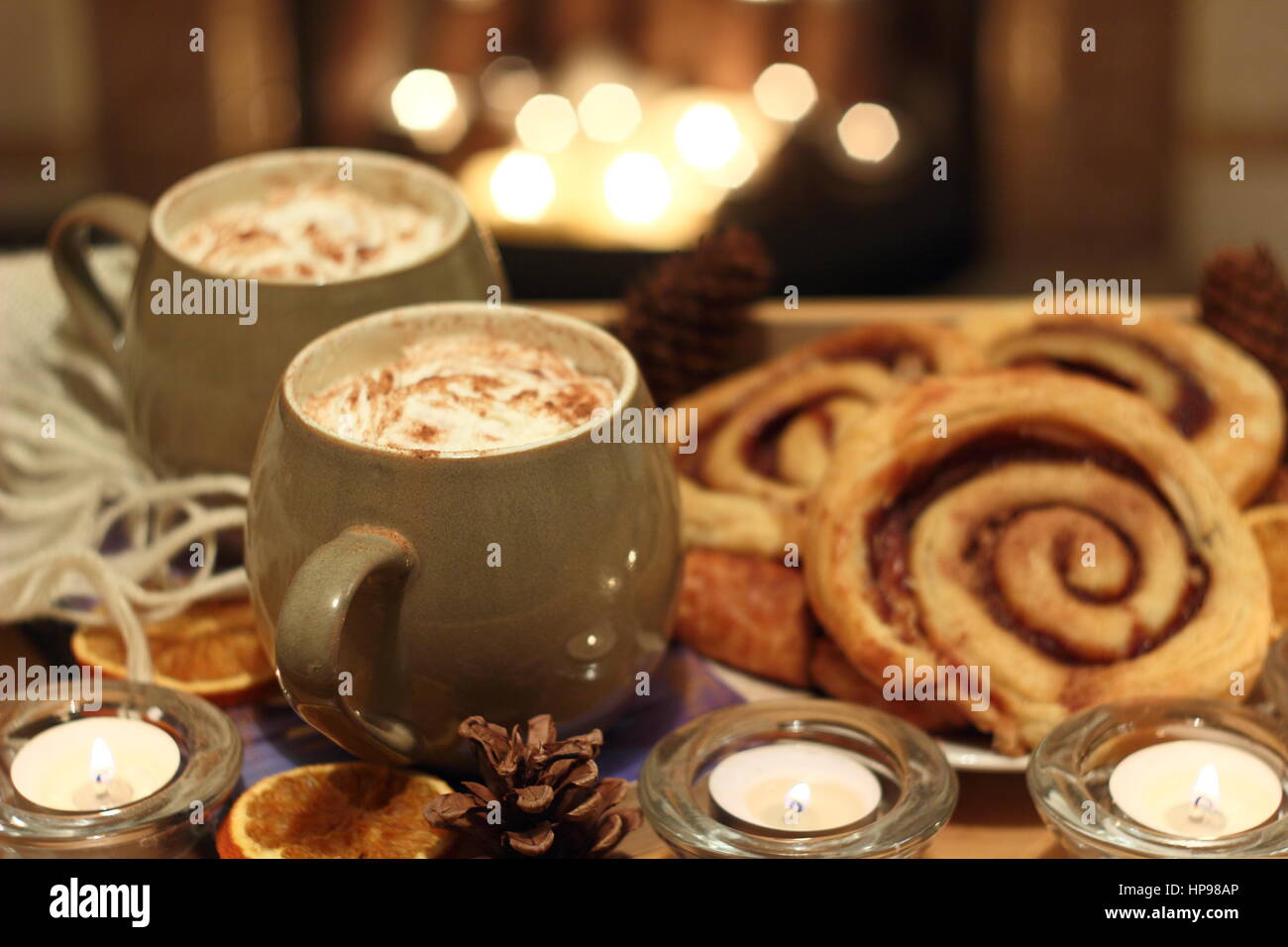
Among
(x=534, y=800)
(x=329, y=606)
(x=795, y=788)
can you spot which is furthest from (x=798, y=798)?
(x=329, y=606)

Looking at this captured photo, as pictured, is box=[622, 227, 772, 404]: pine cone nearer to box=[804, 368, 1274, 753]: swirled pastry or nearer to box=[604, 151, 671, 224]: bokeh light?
box=[804, 368, 1274, 753]: swirled pastry

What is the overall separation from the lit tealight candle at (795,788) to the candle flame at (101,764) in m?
0.27

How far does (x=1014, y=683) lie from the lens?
0.72m

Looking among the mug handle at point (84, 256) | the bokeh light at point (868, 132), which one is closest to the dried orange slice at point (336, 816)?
the mug handle at point (84, 256)

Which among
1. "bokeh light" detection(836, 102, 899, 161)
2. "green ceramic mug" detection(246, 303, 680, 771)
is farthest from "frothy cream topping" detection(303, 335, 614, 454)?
"bokeh light" detection(836, 102, 899, 161)

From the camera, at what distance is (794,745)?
71 cm

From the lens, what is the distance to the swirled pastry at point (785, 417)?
0.85 metres

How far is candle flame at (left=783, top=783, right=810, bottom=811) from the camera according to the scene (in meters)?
0.67

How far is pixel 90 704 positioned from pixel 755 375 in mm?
447

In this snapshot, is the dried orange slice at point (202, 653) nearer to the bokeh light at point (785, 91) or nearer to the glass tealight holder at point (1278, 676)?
the glass tealight holder at point (1278, 676)

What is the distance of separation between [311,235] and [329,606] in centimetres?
33

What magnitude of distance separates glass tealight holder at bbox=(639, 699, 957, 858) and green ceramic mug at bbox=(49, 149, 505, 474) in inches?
11.2

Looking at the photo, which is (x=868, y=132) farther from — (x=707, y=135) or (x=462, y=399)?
(x=462, y=399)
